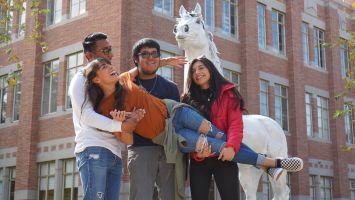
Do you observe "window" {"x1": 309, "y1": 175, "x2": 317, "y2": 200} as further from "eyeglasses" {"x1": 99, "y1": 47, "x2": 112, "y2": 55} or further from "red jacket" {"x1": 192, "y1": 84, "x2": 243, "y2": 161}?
"eyeglasses" {"x1": 99, "y1": 47, "x2": 112, "y2": 55}

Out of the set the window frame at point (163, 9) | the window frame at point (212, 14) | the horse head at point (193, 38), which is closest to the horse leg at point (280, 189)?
the horse head at point (193, 38)

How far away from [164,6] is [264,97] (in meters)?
6.62

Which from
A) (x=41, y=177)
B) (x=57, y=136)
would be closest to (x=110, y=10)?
→ (x=57, y=136)

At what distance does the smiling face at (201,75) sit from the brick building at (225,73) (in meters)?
10.1

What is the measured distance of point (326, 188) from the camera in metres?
25.2

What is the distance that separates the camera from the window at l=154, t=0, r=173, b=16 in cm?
1859

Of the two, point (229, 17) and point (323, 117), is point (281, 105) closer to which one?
point (323, 117)

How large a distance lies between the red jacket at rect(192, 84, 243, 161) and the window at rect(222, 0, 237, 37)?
16409 millimetres

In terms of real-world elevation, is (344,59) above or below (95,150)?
above

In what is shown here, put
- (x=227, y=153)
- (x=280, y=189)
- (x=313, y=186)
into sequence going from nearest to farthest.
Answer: (x=227, y=153) < (x=280, y=189) < (x=313, y=186)

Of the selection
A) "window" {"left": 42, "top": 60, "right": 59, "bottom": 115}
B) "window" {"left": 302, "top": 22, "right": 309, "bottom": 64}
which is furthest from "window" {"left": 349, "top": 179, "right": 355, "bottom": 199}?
"window" {"left": 42, "top": 60, "right": 59, "bottom": 115}

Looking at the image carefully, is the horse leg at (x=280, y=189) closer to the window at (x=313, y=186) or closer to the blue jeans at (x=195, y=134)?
the blue jeans at (x=195, y=134)

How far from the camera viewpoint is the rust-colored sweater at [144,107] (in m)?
4.71

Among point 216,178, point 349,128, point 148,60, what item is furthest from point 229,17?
point 216,178
